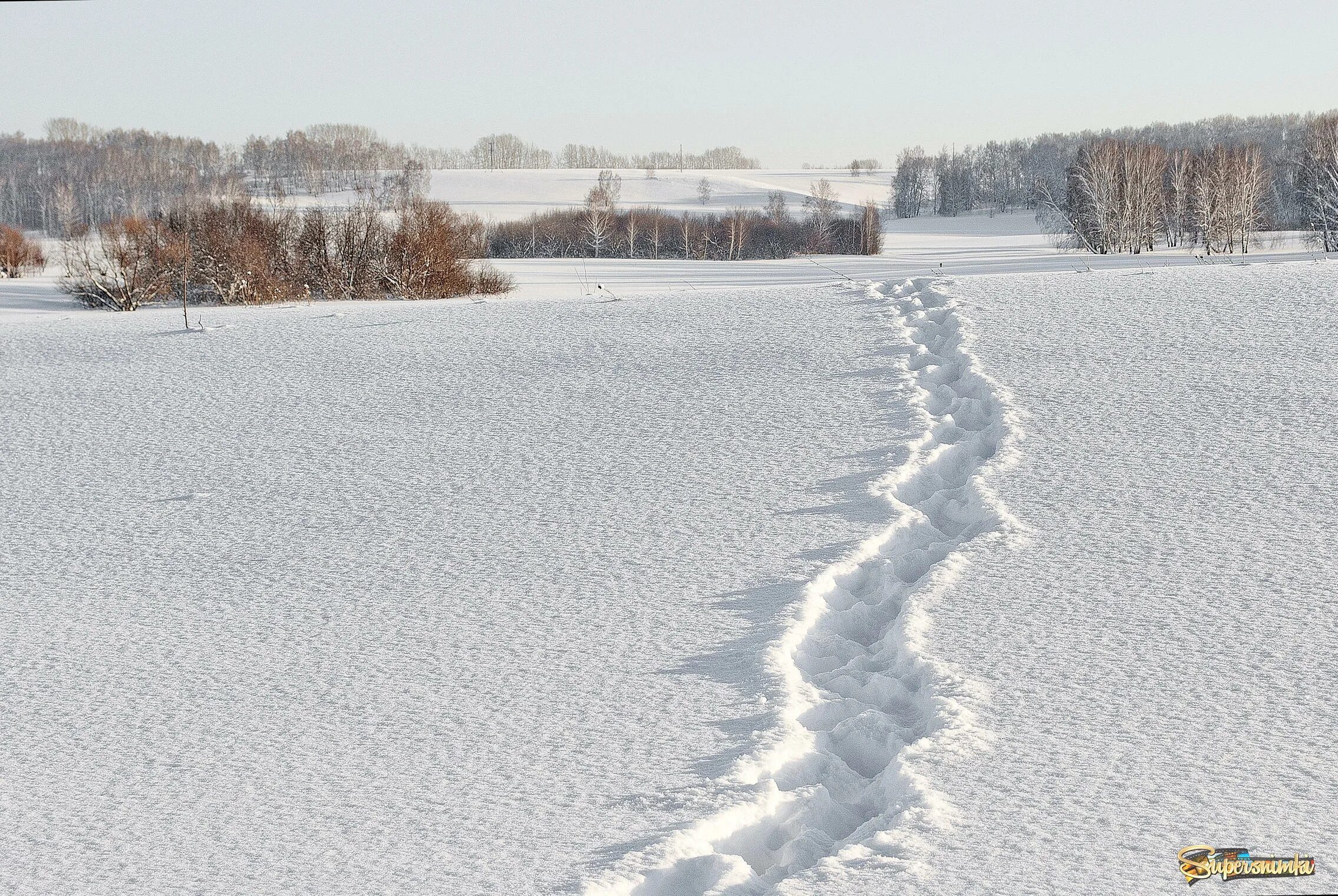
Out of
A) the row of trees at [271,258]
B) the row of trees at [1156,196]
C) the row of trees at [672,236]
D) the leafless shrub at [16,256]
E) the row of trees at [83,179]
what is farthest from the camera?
the row of trees at [83,179]

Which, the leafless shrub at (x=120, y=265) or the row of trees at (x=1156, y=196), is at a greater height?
the row of trees at (x=1156, y=196)

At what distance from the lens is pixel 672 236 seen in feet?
193

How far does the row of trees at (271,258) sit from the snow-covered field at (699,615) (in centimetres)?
1003

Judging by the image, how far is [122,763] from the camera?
321 cm

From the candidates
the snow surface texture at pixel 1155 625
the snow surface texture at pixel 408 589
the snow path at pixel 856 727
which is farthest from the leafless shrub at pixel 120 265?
the snow path at pixel 856 727

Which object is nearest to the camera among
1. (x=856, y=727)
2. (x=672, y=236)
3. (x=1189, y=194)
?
(x=856, y=727)

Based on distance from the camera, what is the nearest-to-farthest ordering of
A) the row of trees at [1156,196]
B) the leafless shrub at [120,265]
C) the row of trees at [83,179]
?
the leafless shrub at [120,265] < the row of trees at [1156,196] < the row of trees at [83,179]

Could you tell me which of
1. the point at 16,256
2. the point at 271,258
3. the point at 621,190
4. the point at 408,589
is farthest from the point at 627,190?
the point at 408,589

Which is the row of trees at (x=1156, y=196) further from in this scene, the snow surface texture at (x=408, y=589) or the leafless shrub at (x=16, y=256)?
the leafless shrub at (x=16, y=256)

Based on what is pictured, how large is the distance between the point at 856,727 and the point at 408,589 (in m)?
2.26

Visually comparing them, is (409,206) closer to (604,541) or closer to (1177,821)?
(604,541)

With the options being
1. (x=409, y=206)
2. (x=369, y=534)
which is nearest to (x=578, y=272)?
(x=409, y=206)

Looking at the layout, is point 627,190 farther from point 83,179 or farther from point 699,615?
point 699,615

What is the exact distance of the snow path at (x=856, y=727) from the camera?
2.55 meters
